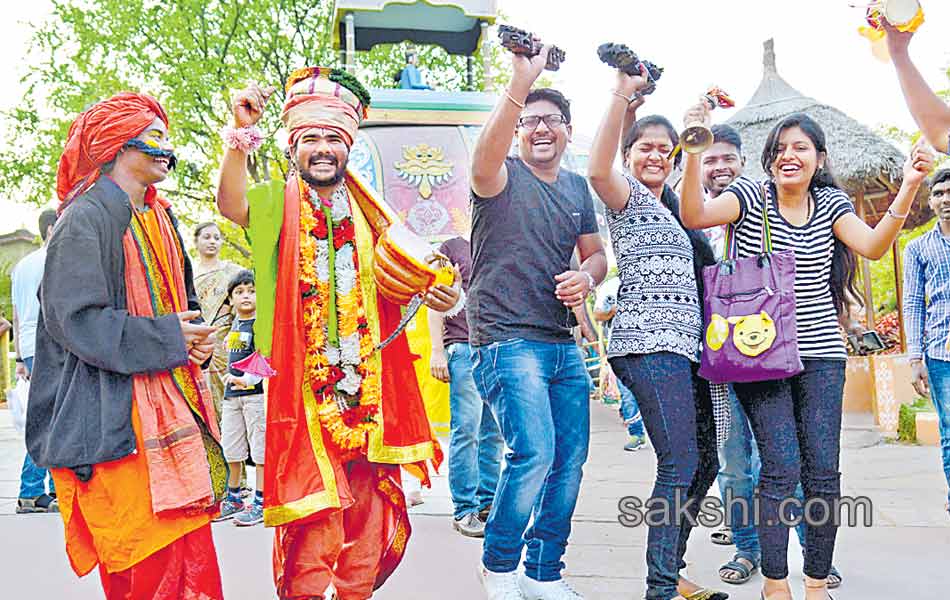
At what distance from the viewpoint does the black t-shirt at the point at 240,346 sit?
542 centimetres

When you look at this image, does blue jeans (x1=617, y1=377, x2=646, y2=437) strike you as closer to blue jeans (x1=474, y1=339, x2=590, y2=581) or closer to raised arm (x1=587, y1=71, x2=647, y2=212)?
blue jeans (x1=474, y1=339, x2=590, y2=581)

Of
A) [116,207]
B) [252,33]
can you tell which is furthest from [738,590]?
[252,33]

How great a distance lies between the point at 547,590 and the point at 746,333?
4.24 ft

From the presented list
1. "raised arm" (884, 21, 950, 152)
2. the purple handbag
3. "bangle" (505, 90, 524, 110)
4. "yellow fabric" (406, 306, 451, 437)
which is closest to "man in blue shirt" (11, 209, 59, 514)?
"yellow fabric" (406, 306, 451, 437)

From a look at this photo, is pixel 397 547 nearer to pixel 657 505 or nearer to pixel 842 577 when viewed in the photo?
pixel 657 505

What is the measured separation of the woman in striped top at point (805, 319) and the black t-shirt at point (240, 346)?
10.0ft

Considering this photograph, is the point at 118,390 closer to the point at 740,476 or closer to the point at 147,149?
the point at 147,149

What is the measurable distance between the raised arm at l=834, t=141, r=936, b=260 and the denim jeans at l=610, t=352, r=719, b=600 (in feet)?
2.61

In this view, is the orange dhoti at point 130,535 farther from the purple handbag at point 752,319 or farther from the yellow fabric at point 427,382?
the yellow fabric at point 427,382

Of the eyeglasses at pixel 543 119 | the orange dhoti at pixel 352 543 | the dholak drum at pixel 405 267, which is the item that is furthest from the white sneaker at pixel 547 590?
the eyeglasses at pixel 543 119

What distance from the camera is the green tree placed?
1616cm

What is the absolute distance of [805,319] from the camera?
336 cm

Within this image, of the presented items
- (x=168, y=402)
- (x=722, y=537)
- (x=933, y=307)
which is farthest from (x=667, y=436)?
(x=933, y=307)

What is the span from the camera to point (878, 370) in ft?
30.9
